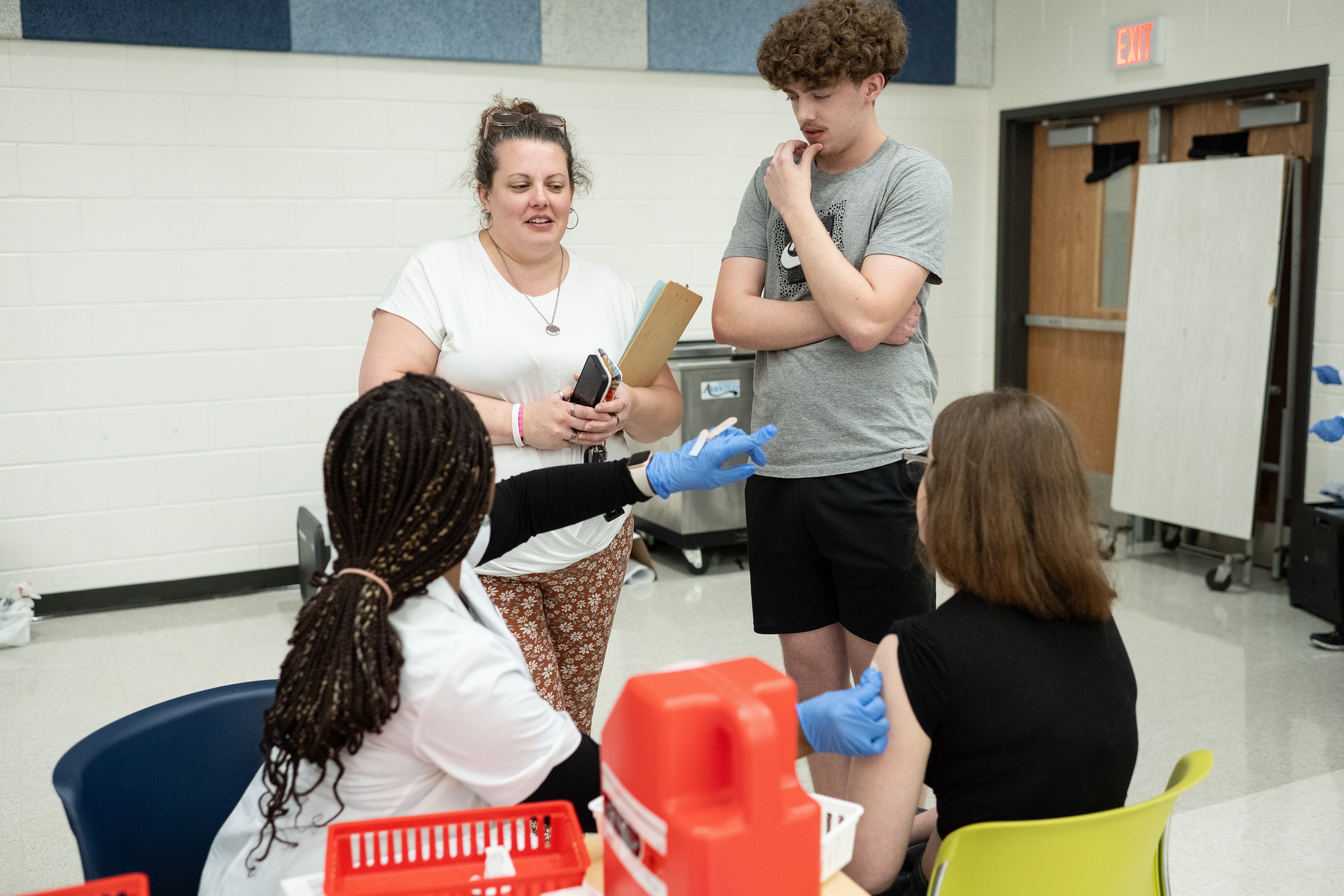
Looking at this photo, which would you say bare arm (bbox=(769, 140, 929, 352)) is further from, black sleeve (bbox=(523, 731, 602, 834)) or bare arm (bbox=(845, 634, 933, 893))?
black sleeve (bbox=(523, 731, 602, 834))

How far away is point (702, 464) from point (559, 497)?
0.22 m

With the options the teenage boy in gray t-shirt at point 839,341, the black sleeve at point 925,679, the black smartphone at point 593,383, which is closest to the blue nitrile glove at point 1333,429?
the teenage boy in gray t-shirt at point 839,341

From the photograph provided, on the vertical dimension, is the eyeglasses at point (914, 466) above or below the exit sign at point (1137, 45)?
below

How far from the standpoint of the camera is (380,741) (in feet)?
3.71

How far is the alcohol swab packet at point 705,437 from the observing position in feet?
5.37

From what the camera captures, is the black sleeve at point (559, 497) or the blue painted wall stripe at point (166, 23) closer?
the black sleeve at point (559, 497)

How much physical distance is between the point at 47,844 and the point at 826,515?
74.4 inches

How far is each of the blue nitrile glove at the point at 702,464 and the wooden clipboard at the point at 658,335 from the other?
0.31m

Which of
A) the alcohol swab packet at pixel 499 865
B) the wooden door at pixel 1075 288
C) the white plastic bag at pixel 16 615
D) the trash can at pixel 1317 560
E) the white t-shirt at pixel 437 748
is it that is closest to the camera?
the alcohol swab packet at pixel 499 865

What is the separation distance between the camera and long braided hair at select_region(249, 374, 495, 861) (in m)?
1.07

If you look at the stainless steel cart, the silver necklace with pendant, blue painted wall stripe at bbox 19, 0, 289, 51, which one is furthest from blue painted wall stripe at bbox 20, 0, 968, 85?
the silver necklace with pendant

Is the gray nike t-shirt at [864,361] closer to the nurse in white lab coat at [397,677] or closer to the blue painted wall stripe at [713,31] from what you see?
the nurse in white lab coat at [397,677]

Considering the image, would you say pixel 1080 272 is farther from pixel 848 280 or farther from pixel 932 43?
pixel 848 280

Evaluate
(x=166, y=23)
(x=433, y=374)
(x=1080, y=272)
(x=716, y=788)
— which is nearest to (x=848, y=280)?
(x=433, y=374)
